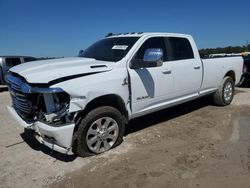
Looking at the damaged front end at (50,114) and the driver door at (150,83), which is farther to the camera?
the driver door at (150,83)

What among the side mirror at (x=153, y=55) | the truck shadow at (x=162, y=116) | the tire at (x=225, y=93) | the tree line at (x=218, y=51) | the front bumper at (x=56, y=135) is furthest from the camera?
the tree line at (x=218, y=51)

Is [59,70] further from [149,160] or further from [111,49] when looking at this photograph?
[149,160]

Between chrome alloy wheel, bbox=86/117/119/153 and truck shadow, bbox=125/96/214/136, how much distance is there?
36.7 inches

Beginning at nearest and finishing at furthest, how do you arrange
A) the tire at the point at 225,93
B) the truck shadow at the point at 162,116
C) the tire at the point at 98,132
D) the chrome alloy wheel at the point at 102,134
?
the tire at the point at 98,132 < the chrome alloy wheel at the point at 102,134 < the truck shadow at the point at 162,116 < the tire at the point at 225,93

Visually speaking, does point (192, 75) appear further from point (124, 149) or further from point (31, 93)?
point (31, 93)

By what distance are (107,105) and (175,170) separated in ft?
4.88

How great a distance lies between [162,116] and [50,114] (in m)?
3.45

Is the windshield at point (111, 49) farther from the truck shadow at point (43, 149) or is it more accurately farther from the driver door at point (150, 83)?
the truck shadow at point (43, 149)

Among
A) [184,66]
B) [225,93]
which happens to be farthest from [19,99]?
[225,93]

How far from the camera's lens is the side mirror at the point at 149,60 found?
4.55 m

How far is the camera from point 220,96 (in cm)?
740

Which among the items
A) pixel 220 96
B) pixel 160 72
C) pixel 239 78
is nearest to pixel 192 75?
pixel 160 72

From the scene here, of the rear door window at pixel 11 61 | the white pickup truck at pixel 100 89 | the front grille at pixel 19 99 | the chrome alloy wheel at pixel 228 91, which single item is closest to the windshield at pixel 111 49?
the white pickup truck at pixel 100 89

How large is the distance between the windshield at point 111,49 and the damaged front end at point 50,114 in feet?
4.52
